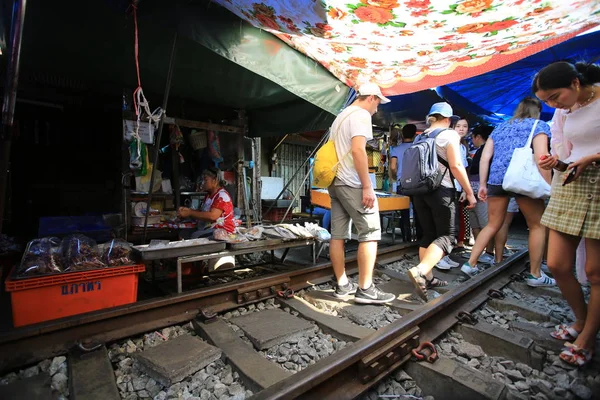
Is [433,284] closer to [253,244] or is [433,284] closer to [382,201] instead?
[382,201]

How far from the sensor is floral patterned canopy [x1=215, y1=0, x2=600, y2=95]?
109 inches

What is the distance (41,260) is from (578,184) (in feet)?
13.6

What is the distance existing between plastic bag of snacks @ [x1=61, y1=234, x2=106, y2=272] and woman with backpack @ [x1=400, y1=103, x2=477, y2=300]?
3079 millimetres

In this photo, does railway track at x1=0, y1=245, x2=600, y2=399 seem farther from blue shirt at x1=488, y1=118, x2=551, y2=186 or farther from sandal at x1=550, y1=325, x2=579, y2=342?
blue shirt at x1=488, y1=118, x2=551, y2=186

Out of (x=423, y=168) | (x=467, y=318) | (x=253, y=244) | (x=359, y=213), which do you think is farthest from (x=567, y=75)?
(x=253, y=244)

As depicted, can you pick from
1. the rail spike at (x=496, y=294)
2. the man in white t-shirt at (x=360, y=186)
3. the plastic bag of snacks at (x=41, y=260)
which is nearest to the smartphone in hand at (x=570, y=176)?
the man in white t-shirt at (x=360, y=186)

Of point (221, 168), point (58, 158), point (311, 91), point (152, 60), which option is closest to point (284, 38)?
point (311, 91)

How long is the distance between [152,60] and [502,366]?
525cm

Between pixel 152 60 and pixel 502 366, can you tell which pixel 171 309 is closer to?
pixel 502 366

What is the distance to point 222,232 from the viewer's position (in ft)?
11.9

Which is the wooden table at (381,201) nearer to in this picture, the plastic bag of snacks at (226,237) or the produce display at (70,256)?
the plastic bag of snacks at (226,237)

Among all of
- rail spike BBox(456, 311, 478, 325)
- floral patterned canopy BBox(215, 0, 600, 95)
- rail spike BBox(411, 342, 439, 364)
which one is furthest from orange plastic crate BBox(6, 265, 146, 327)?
rail spike BBox(456, 311, 478, 325)

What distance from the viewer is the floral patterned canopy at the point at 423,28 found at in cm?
276

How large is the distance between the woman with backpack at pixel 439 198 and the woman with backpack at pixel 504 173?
0.61 meters
